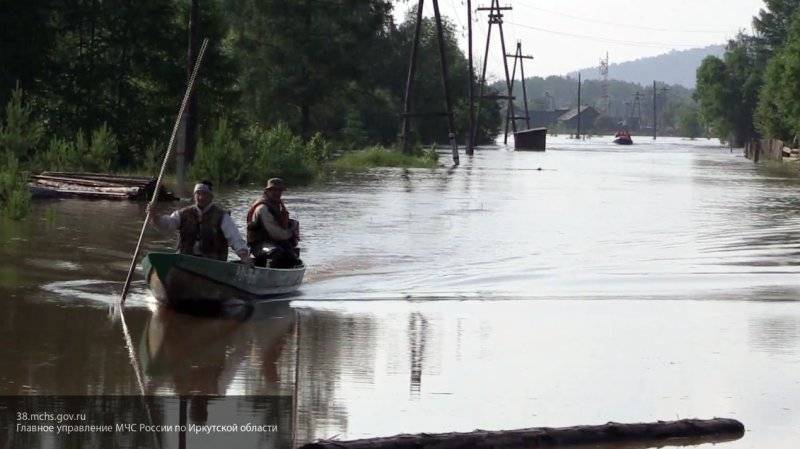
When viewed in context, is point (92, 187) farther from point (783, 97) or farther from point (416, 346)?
point (783, 97)

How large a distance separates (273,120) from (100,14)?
996 inches

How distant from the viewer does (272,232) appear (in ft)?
60.3

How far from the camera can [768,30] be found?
122 m

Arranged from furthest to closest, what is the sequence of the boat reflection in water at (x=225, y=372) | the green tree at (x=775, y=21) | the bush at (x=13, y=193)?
the green tree at (x=775, y=21)
the bush at (x=13, y=193)
the boat reflection in water at (x=225, y=372)

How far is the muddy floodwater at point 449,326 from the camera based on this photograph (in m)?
11.5

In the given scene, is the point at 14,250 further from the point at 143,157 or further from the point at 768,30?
the point at 768,30

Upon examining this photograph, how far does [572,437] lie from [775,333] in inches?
268

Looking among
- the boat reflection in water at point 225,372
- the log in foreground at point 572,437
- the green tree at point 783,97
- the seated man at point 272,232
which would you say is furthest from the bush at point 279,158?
the green tree at point 783,97

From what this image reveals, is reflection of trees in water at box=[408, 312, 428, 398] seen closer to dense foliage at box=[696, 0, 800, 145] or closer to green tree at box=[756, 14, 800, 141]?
green tree at box=[756, 14, 800, 141]


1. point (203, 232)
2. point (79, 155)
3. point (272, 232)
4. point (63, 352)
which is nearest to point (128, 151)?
point (79, 155)

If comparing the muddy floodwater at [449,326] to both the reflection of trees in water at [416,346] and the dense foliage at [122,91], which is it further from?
the dense foliage at [122,91]

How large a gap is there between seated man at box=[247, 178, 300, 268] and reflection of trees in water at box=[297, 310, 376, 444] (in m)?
1.36

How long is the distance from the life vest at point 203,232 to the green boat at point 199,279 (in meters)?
0.35

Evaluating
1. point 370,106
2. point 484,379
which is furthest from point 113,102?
point 370,106
